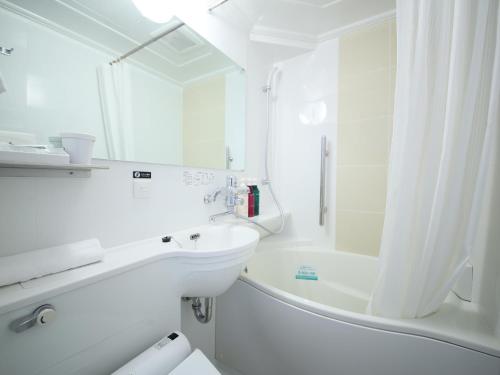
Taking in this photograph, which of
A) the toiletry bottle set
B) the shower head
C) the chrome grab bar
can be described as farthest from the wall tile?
the toiletry bottle set

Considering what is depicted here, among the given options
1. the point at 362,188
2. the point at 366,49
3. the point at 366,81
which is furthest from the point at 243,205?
the point at 366,49

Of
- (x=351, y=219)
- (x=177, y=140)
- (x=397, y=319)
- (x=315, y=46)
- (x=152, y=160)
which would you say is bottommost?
(x=397, y=319)

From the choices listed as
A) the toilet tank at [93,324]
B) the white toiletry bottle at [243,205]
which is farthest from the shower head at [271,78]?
the toilet tank at [93,324]

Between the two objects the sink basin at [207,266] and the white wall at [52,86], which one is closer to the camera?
the white wall at [52,86]

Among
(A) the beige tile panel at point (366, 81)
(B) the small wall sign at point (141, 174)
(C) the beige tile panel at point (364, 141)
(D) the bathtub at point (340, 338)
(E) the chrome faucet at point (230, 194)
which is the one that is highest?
(A) the beige tile panel at point (366, 81)

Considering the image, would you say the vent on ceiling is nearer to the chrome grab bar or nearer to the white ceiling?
the white ceiling

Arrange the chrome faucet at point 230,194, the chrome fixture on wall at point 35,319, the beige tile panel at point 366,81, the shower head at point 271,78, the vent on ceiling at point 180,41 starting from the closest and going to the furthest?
1. the chrome fixture on wall at point 35,319
2. the vent on ceiling at point 180,41
3. the chrome faucet at point 230,194
4. the beige tile panel at point 366,81
5. the shower head at point 271,78

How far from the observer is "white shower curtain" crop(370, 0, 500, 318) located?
59 centimetres

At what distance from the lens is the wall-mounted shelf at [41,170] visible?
0.51m

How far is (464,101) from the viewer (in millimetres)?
611

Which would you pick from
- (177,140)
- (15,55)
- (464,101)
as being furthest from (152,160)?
(464,101)

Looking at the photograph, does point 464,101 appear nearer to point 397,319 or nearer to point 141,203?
point 397,319

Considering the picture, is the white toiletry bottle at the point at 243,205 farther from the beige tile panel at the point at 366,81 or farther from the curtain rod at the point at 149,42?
the beige tile panel at the point at 366,81

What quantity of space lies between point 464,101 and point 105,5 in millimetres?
1299
